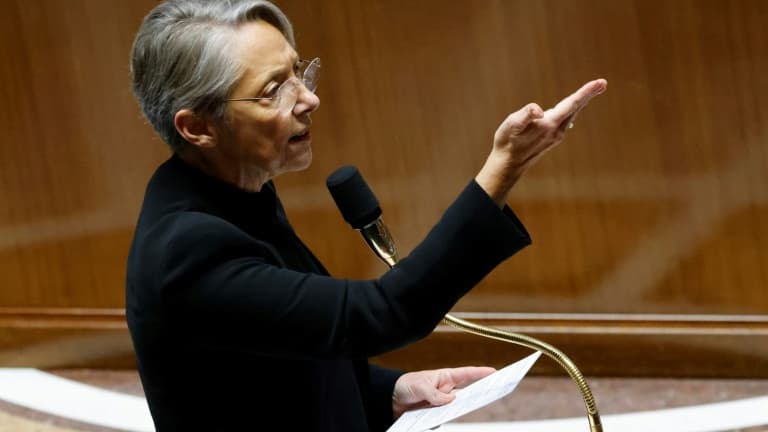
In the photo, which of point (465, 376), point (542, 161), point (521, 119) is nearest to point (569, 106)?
point (521, 119)

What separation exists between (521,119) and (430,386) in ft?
A: 1.34

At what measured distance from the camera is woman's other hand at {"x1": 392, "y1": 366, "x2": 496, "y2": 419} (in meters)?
1.14

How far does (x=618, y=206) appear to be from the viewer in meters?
2.08

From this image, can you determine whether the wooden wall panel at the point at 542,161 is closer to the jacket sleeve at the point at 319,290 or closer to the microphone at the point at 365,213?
the microphone at the point at 365,213

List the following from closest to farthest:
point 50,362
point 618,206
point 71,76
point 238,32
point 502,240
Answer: point 502,240, point 238,32, point 618,206, point 71,76, point 50,362

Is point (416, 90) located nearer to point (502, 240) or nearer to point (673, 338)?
point (673, 338)

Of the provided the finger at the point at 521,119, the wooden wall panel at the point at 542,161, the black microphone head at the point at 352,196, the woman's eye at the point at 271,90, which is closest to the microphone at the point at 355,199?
the black microphone head at the point at 352,196

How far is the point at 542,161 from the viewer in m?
2.08

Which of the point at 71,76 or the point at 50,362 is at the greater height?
the point at 71,76

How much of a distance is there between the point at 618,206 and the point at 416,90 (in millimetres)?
408

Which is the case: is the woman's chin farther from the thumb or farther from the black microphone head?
the thumb

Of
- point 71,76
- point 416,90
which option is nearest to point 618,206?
point 416,90

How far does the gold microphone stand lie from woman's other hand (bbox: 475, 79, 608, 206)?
0.18 m

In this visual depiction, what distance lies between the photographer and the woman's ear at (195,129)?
98cm
